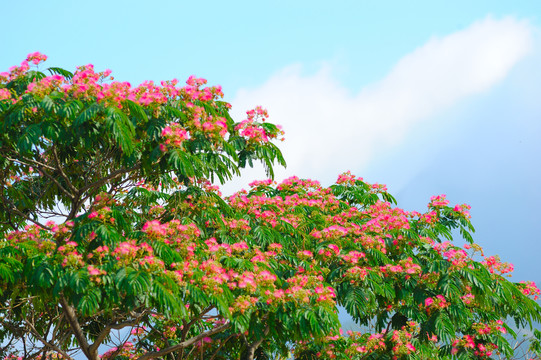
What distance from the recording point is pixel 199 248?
27.5ft

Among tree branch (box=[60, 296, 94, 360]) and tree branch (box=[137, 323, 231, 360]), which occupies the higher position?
tree branch (box=[60, 296, 94, 360])

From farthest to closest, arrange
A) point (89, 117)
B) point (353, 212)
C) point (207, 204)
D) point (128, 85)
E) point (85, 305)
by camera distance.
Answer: point (353, 212) < point (207, 204) < point (128, 85) < point (89, 117) < point (85, 305)

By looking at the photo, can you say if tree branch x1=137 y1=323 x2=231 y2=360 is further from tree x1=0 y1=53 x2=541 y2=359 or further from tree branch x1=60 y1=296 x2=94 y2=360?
tree branch x1=60 y1=296 x2=94 y2=360

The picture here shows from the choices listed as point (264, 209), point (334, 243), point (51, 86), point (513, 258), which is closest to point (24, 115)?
point (51, 86)

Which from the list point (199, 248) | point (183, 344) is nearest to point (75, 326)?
point (183, 344)

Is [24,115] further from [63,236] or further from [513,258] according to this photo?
[513,258]

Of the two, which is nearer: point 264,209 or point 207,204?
point 207,204

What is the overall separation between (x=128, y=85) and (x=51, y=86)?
1.05 meters

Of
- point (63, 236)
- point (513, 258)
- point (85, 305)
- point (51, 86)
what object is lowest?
point (85, 305)

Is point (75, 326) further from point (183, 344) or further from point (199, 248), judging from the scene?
point (199, 248)

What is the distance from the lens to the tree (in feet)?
23.7

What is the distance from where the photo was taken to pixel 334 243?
9.74m

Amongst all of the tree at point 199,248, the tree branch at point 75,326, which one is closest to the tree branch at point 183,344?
the tree at point 199,248

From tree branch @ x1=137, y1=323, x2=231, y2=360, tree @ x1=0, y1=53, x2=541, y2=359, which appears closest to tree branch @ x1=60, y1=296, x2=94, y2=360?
tree @ x1=0, y1=53, x2=541, y2=359
